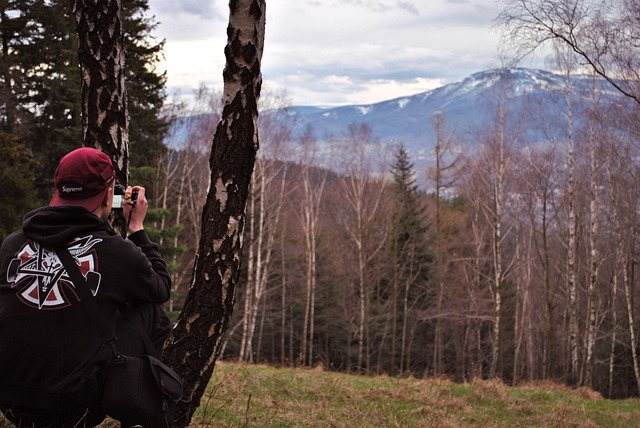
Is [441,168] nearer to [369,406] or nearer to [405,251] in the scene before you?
[405,251]

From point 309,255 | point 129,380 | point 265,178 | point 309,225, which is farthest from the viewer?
point 309,225

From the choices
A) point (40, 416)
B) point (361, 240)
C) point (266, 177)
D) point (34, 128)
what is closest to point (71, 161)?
point (40, 416)

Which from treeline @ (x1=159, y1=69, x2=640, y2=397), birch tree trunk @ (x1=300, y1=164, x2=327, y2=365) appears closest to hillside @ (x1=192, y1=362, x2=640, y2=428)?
treeline @ (x1=159, y1=69, x2=640, y2=397)

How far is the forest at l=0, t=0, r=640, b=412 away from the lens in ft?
65.9

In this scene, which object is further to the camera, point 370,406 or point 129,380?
point 370,406

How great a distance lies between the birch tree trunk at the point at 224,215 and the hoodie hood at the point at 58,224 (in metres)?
1.61

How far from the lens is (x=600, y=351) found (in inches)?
1351

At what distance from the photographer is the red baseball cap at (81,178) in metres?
2.86

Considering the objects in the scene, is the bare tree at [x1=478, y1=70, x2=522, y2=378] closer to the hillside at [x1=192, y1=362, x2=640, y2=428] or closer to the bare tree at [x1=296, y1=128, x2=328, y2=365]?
the bare tree at [x1=296, y1=128, x2=328, y2=365]

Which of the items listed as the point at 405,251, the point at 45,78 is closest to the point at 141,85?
the point at 45,78

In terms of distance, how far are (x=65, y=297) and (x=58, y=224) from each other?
325mm

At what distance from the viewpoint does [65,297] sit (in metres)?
2.70

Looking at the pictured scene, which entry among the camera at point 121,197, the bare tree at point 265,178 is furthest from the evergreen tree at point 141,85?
the camera at point 121,197

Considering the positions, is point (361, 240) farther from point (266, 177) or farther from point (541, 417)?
point (541, 417)
